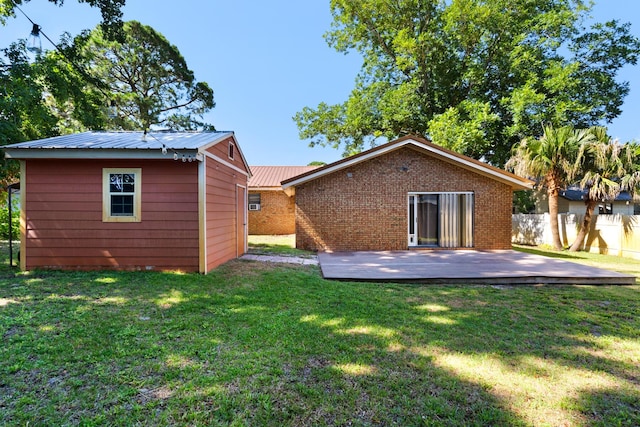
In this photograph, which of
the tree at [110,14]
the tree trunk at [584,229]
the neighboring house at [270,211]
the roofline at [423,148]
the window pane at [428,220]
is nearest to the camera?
the tree at [110,14]

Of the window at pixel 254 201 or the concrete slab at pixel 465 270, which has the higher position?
the window at pixel 254 201

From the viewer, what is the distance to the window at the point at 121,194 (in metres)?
6.69

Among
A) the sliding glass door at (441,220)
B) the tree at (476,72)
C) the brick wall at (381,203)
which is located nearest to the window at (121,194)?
the brick wall at (381,203)

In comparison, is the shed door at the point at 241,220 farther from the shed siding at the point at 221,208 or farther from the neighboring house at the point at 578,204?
the neighboring house at the point at 578,204

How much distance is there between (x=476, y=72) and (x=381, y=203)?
12.0m

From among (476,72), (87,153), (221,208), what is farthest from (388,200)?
(476,72)

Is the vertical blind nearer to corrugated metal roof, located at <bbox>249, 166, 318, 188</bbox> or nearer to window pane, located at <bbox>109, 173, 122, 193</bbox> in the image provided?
corrugated metal roof, located at <bbox>249, 166, 318, 188</bbox>

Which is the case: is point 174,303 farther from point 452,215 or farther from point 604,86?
point 604,86

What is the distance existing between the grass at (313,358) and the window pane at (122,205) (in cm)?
186

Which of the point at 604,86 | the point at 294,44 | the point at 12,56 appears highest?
the point at 294,44

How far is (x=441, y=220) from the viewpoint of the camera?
11625 millimetres

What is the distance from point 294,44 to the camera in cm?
1809

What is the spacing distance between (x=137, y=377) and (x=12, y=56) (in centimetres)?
1440

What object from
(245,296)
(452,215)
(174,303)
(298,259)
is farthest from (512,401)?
(452,215)
